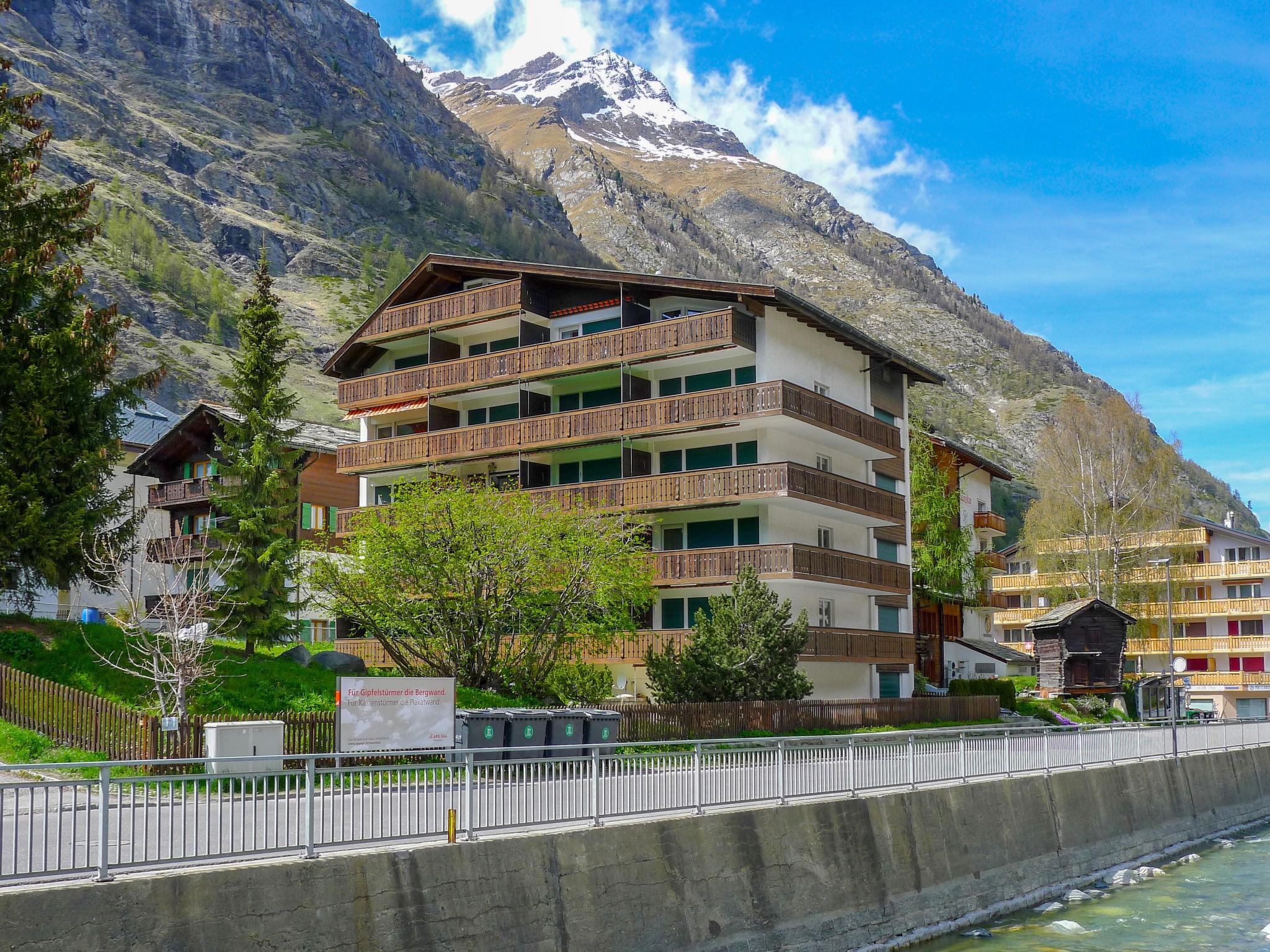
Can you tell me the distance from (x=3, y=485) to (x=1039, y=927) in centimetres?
2406

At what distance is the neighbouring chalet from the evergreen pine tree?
88.1ft

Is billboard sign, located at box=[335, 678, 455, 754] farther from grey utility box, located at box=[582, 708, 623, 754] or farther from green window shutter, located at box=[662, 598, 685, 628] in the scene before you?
green window shutter, located at box=[662, 598, 685, 628]

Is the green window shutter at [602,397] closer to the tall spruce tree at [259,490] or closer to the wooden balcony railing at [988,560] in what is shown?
the tall spruce tree at [259,490]

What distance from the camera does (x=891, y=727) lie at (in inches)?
1593

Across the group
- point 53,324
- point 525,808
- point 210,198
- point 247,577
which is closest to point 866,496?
point 247,577

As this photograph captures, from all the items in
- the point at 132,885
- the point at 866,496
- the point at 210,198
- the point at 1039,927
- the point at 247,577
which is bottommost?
the point at 1039,927

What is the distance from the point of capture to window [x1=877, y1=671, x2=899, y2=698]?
155 feet

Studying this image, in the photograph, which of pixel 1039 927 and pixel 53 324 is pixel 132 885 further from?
pixel 53 324

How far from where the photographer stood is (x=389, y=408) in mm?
50938

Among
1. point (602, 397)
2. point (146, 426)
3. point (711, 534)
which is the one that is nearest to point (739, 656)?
point (711, 534)

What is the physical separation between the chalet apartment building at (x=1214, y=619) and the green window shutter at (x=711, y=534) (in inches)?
1464

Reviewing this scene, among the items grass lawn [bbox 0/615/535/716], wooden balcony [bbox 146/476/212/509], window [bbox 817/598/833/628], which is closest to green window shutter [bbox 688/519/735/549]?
window [bbox 817/598/833/628]

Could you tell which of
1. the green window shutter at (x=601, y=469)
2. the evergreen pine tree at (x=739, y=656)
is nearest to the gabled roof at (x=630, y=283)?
the green window shutter at (x=601, y=469)

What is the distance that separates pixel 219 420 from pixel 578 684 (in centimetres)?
3490
